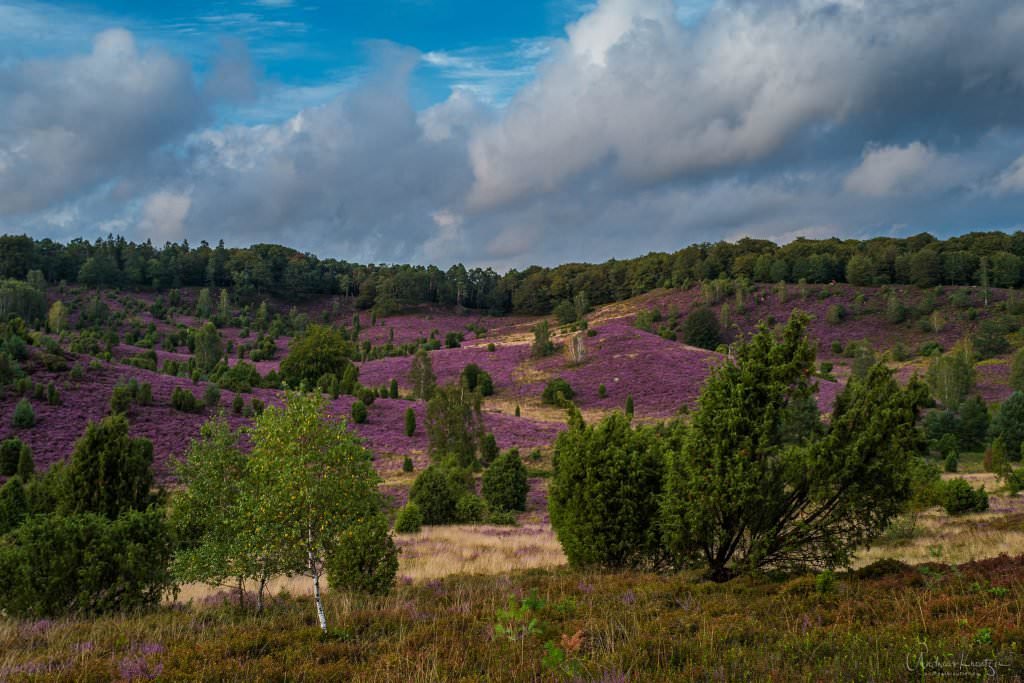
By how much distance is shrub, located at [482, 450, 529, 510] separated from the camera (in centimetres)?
2522

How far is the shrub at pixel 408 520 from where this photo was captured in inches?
809

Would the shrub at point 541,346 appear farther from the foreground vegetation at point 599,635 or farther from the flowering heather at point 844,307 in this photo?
the foreground vegetation at point 599,635

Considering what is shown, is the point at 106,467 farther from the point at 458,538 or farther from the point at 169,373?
the point at 169,373

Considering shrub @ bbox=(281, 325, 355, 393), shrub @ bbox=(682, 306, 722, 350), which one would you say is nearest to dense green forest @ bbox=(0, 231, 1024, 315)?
shrub @ bbox=(682, 306, 722, 350)

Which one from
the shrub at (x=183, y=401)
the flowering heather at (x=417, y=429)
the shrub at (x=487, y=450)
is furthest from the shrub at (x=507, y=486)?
the shrub at (x=183, y=401)

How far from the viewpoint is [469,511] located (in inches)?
930

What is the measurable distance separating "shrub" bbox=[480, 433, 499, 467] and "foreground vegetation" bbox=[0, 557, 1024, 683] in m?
23.2

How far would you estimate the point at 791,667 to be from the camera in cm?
579

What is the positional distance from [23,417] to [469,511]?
24.5m

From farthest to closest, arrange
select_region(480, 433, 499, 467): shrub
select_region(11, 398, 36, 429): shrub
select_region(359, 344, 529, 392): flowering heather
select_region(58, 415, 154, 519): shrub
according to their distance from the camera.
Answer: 1. select_region(359, 344, 529, 392): flowering heather
2. select_region(480, 433, 499, 467): shrub
3. select_region(11, 398, 36, 429): shrub
4. select_region(58, 415, 154, 519): shrub

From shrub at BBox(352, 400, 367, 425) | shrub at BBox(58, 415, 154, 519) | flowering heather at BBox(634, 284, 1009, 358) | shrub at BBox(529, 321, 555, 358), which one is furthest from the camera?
flowering heather at BBox(634, 284, 1009, 358)

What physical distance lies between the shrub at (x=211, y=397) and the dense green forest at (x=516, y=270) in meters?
67.6

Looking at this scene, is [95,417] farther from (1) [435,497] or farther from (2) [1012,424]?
(2) [1012,424]

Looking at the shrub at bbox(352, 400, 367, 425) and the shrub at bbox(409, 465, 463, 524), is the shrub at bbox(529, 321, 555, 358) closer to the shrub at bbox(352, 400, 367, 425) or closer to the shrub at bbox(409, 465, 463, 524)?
the shrub at bbox(352, 400, 367, 425)
